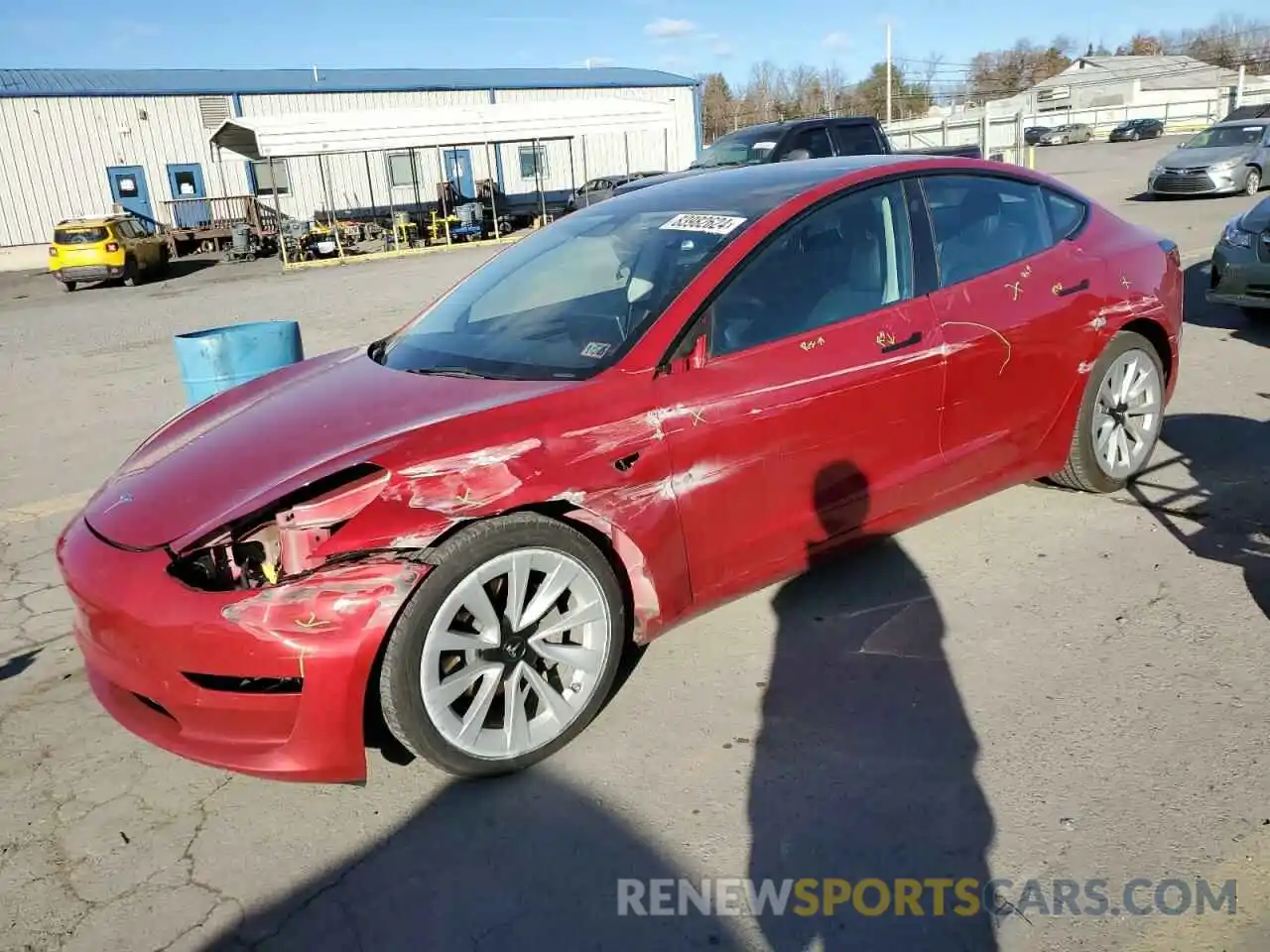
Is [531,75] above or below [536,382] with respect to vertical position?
above

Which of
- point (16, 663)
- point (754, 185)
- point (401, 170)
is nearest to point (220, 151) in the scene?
point (401, 170)

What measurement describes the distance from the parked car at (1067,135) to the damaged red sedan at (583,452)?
175 feet

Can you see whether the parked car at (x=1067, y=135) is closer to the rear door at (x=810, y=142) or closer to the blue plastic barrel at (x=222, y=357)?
the rear door at (x=810, y=142)

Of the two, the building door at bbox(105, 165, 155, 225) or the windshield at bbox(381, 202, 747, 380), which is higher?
the building door at bbox(105, 165, 155, 225)

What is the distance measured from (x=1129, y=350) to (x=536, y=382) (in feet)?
9.40

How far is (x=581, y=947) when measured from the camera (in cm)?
220

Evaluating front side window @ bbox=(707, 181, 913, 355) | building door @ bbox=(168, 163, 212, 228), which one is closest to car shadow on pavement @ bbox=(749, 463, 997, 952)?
front side window @ bbox=(707, 181, 913, 355)

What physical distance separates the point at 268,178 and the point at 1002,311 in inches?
1240

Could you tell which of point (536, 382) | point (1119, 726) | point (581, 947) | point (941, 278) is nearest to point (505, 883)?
A: point (581, 947)

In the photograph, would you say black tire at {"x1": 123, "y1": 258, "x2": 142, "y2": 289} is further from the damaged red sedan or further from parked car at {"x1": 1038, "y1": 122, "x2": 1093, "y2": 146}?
parked car at {"x1": 1038, "y1": 122, "x2": 1093, "y2": 146}

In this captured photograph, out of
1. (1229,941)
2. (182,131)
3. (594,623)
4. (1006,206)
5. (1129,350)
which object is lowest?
(1229,941)

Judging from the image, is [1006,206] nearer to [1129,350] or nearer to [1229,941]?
[1129,350]

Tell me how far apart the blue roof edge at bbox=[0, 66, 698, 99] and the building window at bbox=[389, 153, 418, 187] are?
2680 millimetres

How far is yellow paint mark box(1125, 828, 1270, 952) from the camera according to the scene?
2104 millimetres
